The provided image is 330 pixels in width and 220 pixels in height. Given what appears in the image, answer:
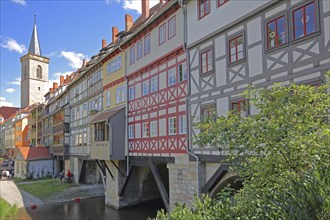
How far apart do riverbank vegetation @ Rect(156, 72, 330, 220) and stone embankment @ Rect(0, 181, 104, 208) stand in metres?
20.5

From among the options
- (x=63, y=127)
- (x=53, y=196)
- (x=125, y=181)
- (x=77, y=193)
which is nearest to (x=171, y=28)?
(x=125, y=181)

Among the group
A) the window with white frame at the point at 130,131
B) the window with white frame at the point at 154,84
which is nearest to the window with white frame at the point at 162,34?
the window with white frame at the point at 154,84

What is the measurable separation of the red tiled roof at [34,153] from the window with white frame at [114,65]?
65.0ft

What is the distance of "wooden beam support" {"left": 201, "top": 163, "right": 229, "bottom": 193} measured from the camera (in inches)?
403

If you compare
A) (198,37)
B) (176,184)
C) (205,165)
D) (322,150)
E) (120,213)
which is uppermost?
(198,37)

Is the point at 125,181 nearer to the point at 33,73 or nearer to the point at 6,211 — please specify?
the point at 6,211

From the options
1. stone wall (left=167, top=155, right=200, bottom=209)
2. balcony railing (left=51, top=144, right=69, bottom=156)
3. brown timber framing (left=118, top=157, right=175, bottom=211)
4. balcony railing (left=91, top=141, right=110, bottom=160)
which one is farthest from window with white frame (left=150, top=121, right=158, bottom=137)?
balcony railing (left=51, top=144, right=69, bottom=156)

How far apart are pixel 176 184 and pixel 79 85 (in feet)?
60.6

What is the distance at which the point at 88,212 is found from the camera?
63.2ft

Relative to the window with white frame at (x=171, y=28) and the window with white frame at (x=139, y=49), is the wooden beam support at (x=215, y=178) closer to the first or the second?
the window with white frame at (x=171, y=28)

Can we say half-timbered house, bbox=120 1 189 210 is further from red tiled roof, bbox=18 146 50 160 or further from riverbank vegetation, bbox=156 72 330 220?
red tiled roof, bbox=18 146 50 160

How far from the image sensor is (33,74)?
6925 centimetres

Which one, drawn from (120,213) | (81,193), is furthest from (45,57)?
(120,213)

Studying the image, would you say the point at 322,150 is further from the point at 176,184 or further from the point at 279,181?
the point at 176,184
